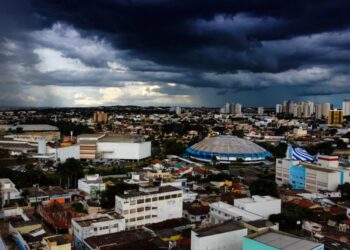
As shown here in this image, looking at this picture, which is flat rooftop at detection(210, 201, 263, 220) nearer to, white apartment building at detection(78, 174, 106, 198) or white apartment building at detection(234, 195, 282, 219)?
white apartment building at detection(234, 195, 282, 219)

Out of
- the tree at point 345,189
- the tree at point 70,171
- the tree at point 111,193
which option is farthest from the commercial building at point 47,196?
the tree at point 345,189

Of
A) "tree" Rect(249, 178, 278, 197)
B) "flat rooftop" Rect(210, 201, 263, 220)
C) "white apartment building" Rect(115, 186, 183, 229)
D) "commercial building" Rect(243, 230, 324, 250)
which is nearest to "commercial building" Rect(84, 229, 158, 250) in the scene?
"white apartment building" Rect(115, 186, 183, 229)

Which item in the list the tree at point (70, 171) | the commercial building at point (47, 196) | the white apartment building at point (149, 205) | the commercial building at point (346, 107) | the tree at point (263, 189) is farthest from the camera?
the commercial building at point (346, 107)

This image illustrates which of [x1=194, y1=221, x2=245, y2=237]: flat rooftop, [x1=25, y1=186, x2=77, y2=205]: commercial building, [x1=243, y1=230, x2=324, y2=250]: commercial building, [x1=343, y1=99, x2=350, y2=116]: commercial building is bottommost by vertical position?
[x1=25, y1=186, x2=77, y2=205]: commercial building

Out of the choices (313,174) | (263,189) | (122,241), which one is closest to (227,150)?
(313,174)

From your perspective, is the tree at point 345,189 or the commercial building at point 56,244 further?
the tree at point 345,189

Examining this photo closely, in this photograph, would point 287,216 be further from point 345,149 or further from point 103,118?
point 103,118

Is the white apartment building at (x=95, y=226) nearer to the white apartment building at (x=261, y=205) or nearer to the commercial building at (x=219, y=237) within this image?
the commercial building at (x=219, y=237)

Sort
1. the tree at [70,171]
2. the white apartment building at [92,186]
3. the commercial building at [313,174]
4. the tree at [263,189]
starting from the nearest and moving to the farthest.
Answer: the tree at [263,189] → the white apartment building at [92,186] → the commercial building at [313,174] → the tree at [70,171]
